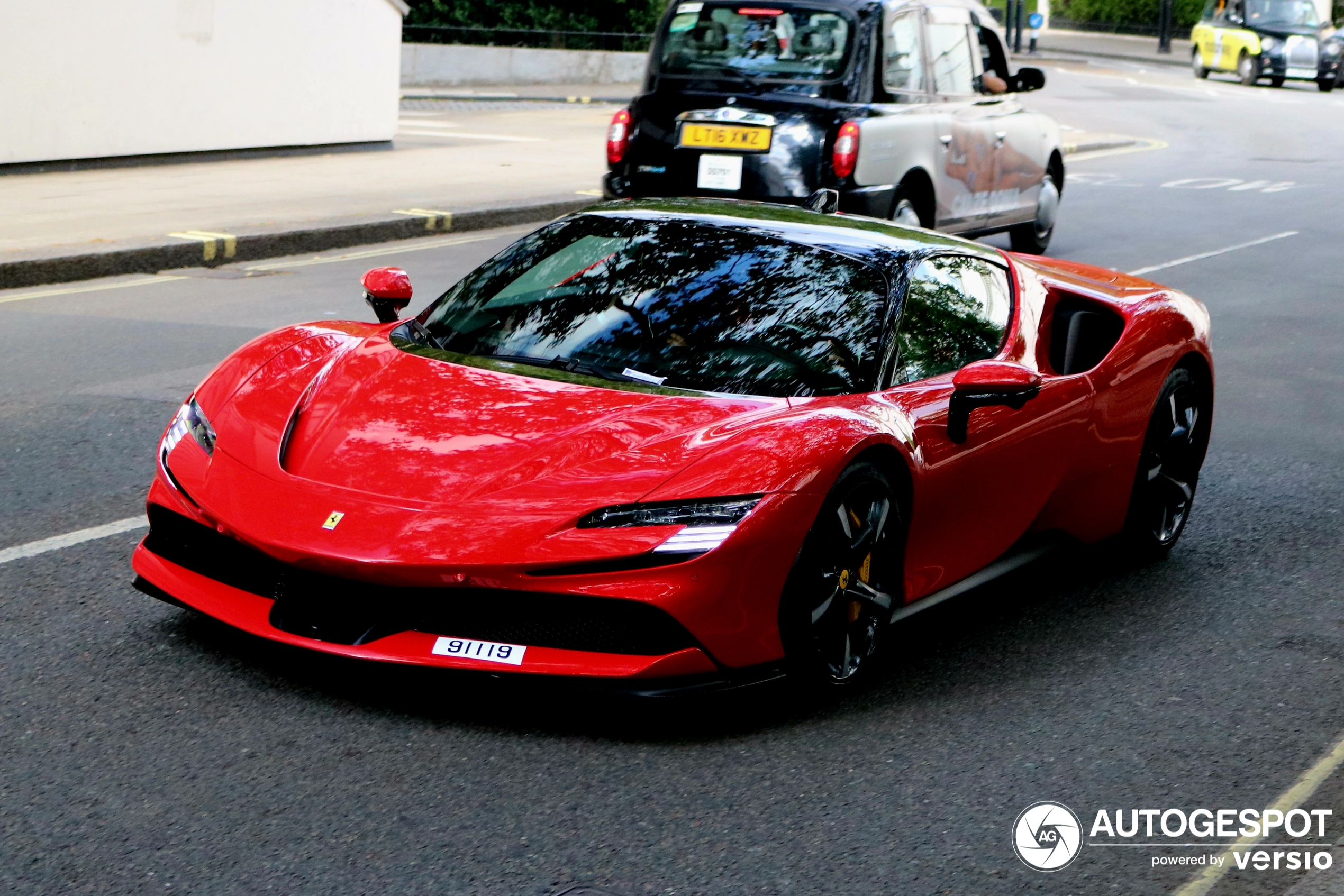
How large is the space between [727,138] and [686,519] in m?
8.21

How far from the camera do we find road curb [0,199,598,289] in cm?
1170

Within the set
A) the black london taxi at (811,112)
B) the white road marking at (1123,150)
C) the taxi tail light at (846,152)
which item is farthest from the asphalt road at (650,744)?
the white road marking at (1123,150)

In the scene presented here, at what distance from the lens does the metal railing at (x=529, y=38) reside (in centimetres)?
3197

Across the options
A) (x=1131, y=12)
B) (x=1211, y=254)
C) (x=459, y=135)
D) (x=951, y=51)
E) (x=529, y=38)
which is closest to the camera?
(x=951, y=51)

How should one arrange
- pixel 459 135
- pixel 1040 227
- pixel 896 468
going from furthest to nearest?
pixel 459 135, pixel 1040 227, pixel 896 468

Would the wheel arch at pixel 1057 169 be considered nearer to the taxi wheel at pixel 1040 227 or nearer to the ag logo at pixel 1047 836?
the taxi wheel at pixel 1040 227

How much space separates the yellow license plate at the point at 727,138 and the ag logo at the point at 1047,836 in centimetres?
837

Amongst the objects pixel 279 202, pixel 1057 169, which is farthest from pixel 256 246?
pixel 1057 169

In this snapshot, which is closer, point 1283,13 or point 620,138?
point 620,138

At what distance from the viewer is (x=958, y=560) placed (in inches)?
207

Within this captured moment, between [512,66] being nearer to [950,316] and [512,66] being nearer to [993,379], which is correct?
[950,316]

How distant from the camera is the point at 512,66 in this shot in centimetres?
3269

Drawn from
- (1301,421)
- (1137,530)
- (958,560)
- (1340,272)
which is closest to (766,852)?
(958,560)

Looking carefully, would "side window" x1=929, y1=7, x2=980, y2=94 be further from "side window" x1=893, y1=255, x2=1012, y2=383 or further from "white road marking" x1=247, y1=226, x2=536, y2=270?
"side window" x1=893, y1=255, x2=1012, y2=383
